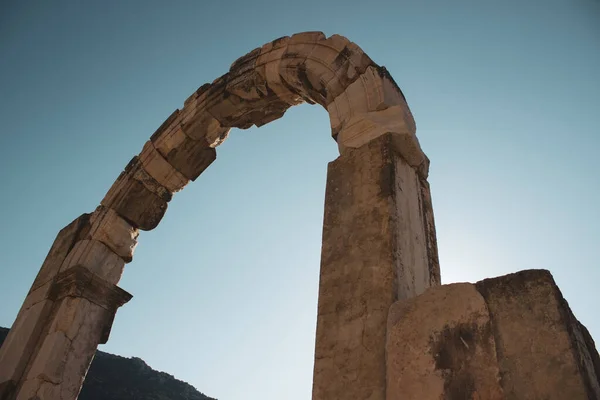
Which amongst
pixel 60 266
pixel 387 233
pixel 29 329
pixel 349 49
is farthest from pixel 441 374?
pixel 60 266

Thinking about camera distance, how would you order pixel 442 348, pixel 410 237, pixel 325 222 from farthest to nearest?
1. pixel 325 222
2. pixel 410 237
3. pixel 442 348

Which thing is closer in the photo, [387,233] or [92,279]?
[387,233]

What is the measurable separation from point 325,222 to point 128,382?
20.2 metres

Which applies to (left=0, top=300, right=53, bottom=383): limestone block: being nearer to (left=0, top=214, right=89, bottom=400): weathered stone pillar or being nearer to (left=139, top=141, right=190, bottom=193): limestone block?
(left=0, top=214, right=89, bottom=400): weathered stone pillar

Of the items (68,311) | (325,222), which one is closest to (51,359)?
(68,311)

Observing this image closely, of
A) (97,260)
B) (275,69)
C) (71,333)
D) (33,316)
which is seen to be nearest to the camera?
(71,333)

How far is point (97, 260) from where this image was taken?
498 centimetres

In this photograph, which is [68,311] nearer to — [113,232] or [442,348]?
[113,232]

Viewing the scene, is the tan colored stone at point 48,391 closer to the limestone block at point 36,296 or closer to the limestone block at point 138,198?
the limestone block at point 36,296

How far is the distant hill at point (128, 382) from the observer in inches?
683

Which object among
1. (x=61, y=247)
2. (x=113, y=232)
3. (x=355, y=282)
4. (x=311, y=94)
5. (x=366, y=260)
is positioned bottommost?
(x=355, y=282)

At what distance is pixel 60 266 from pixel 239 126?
280cm

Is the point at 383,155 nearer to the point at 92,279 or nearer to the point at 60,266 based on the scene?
the point at 92,279

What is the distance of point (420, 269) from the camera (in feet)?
7.70
